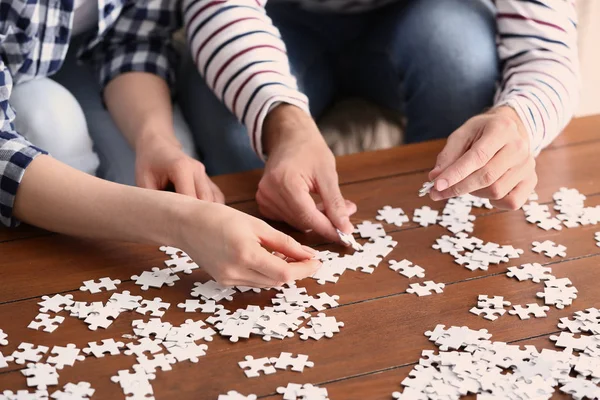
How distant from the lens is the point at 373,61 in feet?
6.77

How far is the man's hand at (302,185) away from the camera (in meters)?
1.40

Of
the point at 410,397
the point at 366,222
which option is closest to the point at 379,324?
the point at 410,397

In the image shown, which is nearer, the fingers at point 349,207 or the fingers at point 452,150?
the fingers at point 452,150

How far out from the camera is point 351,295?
1.27 metres

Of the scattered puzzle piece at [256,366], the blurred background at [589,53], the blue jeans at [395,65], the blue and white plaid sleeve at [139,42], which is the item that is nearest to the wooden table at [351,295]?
the scattered puzzle piece at [256,366]

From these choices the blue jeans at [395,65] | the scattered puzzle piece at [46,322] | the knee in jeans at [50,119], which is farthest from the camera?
the blue jeans at [395,65]

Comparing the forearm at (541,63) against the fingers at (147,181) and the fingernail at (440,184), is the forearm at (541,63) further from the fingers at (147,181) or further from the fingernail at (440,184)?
the fingers at (147,181)

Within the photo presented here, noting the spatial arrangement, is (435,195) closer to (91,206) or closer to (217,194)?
(217,194)

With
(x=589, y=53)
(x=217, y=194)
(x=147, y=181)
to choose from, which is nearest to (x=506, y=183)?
(x=217, y=194)

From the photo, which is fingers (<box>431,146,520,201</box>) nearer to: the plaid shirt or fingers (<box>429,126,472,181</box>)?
fingers (<box>429,126,472,181</box>)

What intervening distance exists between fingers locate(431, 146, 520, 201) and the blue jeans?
1.91 ft

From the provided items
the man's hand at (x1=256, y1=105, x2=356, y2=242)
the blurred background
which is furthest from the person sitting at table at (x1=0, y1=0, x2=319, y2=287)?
the blurred background

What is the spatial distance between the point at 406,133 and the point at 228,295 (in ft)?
3.13

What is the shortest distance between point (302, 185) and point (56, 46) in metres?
0.63
